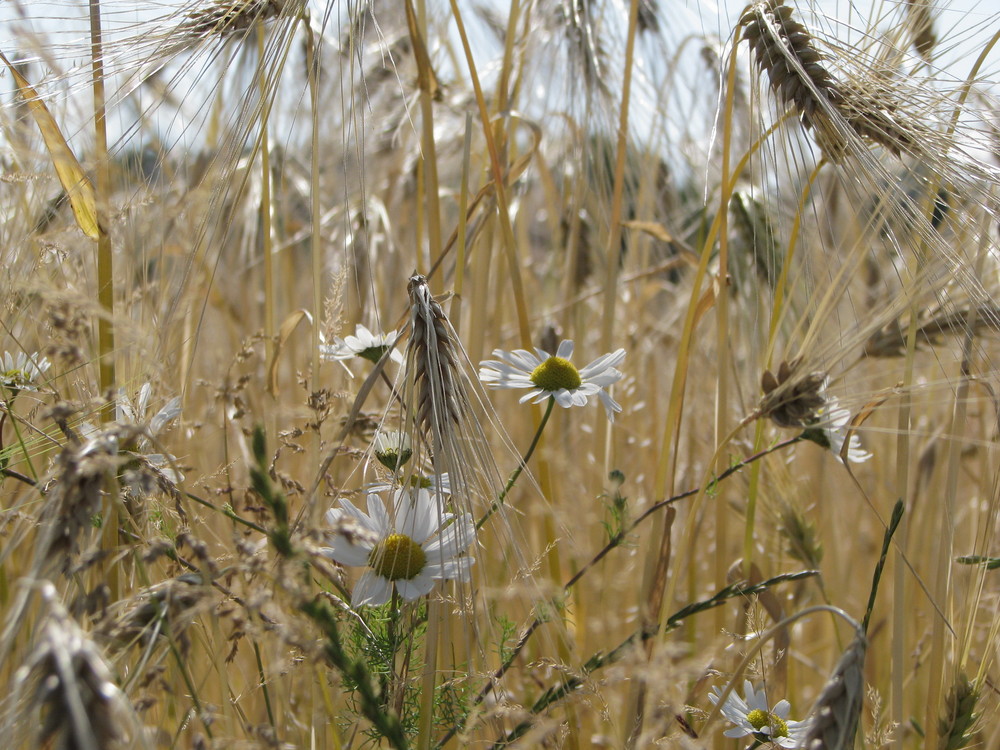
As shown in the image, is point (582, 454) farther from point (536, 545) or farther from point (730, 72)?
point (730, 72)

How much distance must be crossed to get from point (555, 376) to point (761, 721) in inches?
11.9

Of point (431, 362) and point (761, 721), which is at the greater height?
point (431, 362)

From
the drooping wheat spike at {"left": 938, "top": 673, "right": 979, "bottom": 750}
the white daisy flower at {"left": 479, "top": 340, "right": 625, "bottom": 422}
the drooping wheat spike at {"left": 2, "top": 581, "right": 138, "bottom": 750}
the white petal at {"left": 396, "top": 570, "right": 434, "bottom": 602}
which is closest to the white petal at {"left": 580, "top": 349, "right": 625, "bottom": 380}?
the white daisy flower at {"left": 479, "top": 340, "right": 625, "bottom": 422}

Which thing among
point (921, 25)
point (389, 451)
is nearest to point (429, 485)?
point (389, 451)

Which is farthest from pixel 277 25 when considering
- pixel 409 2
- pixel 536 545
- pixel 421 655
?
pixel 536 545

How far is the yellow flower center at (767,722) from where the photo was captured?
2.01ft

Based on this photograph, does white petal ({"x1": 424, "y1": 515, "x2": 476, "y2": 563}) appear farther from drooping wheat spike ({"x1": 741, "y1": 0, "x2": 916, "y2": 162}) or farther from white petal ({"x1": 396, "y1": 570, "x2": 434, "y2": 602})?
drooping wheat spike ({"x1": 741, "y1": 0, "x2": 916, "y2": 162})

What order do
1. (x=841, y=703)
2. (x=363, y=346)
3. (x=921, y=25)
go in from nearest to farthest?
(x=841, y=703), (x=363, y=346), (x=921, y=25)

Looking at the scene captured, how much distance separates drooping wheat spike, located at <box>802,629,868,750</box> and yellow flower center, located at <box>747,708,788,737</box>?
20 centimetres

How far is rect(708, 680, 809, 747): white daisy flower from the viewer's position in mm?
600

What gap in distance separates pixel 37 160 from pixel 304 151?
0.95 metres

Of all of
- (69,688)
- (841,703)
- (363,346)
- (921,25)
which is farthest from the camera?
(921,25)

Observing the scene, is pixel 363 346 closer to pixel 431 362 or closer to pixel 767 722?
pixel 431 362

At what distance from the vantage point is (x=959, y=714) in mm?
644
